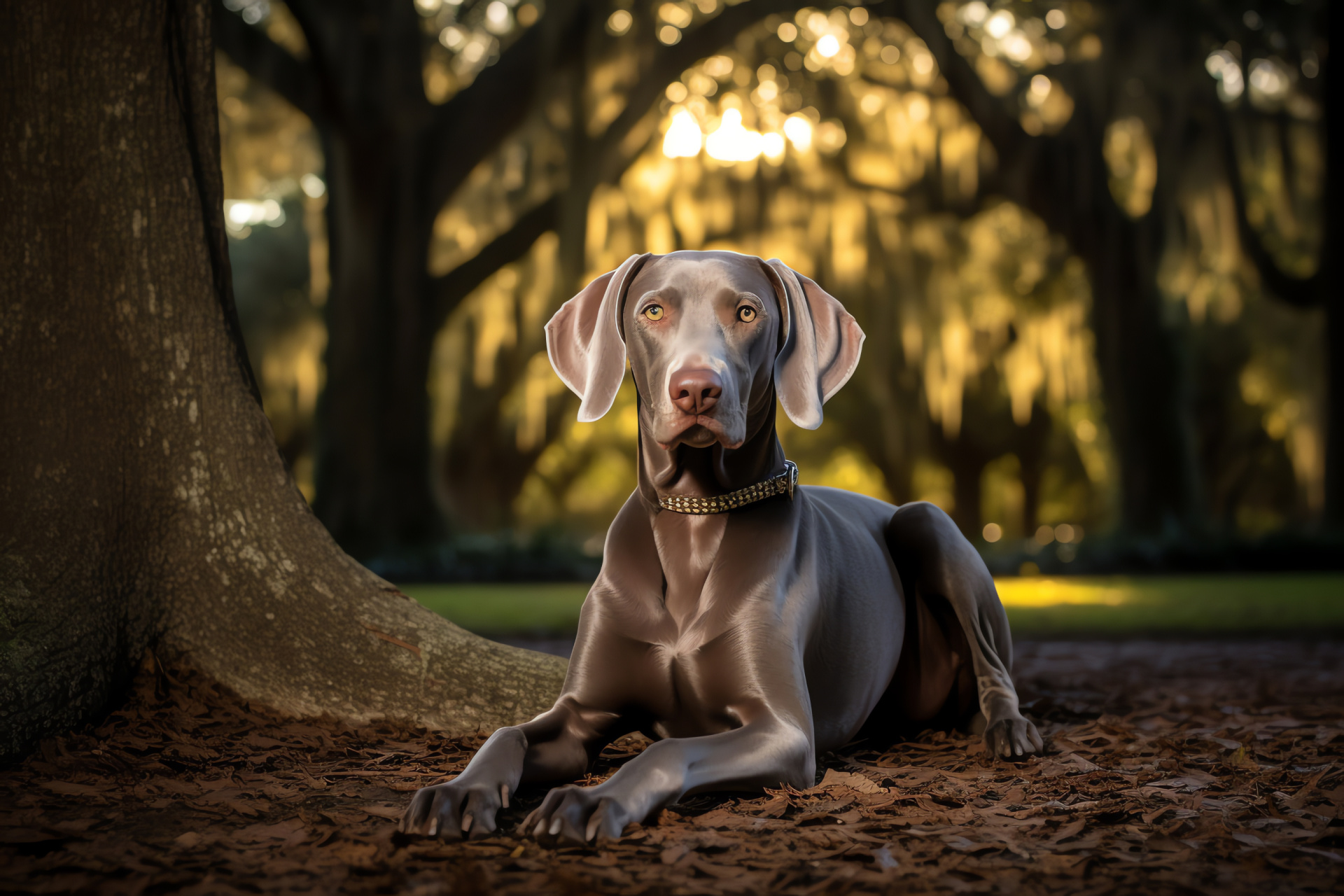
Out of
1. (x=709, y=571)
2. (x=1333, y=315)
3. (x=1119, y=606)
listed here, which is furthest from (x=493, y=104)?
(x=1333, y=315)

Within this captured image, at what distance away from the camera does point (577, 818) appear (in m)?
2.28

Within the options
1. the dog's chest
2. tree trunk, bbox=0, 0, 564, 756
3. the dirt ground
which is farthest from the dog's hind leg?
tree trunk, bbox=0, 0, 564, 756

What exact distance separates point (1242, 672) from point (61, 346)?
5.53m

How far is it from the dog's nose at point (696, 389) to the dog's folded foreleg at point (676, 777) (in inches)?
31.2

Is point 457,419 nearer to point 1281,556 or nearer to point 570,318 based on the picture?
point 1281,556

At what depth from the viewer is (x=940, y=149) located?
13953 mm

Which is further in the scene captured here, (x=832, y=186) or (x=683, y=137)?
(x=832, y=186)

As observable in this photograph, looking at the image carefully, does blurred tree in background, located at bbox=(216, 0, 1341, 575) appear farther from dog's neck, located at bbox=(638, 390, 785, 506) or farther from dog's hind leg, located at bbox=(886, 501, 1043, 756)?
dog's neck, located at bbox=(638, 390, 785, 506)

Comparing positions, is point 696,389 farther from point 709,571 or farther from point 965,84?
point 965,84

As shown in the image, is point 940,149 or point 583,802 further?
point 940,149

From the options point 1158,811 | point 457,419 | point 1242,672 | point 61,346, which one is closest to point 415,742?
point 61,346

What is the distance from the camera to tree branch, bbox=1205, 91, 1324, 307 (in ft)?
42.5

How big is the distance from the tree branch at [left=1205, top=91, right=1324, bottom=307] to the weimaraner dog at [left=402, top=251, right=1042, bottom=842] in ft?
37.5

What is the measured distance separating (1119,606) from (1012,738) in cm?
631
